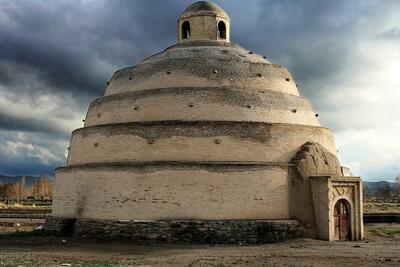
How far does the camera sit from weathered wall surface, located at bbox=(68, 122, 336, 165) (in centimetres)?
2484

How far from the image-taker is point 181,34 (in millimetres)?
31922

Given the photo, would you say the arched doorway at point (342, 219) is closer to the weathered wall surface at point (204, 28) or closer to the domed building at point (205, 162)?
the domed building at point (205, 162)

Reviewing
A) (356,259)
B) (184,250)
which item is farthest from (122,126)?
(356,259)

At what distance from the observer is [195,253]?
2030 cm

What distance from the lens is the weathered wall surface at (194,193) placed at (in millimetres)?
23719

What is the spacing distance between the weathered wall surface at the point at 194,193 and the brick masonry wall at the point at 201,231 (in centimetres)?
34

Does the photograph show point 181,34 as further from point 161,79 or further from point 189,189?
point 189,189

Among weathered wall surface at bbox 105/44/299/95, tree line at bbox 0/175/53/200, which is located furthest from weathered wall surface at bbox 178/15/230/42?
tree line at bbox 0/175/53/200

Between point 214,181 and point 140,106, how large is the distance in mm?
5487

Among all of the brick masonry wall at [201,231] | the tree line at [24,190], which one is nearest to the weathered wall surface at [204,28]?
the brick masonry wall at [201,231]

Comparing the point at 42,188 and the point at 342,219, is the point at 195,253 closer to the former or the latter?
the point at 342,219

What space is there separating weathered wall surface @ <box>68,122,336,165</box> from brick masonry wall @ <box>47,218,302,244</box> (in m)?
2.91

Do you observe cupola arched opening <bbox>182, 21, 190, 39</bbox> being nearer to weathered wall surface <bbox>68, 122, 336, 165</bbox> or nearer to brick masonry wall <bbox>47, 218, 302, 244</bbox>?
weathered wall surface <bbox>68, 122, 336, 165</bbox>

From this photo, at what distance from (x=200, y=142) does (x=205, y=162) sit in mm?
1081
